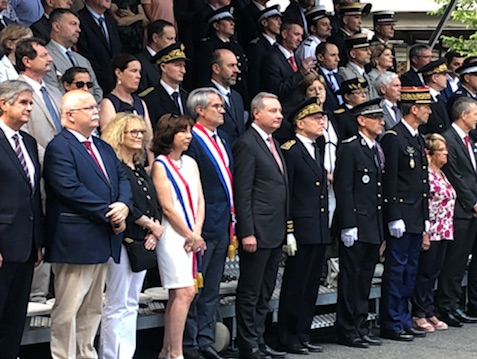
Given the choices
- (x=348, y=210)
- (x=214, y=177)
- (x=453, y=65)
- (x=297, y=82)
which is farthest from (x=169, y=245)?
(x=453, y=65)

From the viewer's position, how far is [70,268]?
279 inches

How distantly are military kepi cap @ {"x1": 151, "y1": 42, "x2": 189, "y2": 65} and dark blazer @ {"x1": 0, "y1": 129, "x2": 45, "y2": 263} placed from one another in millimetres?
2517

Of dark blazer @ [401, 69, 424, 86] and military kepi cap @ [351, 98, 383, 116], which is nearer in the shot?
military kepi cap @ [351, 98, 383, 116]

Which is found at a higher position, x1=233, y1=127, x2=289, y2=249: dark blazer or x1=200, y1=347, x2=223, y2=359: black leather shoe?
x1=233, y1=127, x2=289, y2=249: dark blazer

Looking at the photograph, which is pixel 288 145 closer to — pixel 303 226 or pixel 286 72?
pixel 303 226

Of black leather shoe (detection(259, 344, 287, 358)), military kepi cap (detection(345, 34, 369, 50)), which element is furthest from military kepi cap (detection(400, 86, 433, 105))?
black leather shoe (detection(259, 344, 287, 358))

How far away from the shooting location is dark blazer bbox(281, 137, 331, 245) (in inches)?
357

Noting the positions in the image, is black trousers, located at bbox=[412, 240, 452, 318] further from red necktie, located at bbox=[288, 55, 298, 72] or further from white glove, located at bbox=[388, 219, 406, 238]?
red necktie, located at bbox=[288, 55, 298, 72]

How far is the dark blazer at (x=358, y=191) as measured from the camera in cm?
950

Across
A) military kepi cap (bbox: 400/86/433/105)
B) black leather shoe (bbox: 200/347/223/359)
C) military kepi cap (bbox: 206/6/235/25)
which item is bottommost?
black leather shoe (bbox: 200/347/223/359)

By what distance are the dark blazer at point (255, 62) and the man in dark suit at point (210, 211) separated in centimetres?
272

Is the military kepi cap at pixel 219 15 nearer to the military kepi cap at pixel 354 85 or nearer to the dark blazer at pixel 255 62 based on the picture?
the dark blazer at pixel 255 62

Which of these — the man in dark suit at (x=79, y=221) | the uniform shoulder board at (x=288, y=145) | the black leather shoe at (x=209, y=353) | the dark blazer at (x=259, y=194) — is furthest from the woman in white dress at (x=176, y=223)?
the uniform shoulder board at (x=288, y=145)

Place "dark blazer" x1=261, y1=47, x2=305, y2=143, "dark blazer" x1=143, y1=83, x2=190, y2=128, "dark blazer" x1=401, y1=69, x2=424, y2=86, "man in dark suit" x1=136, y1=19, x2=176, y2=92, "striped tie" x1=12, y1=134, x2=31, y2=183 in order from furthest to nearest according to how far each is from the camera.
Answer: "dark blazer" x1=401, y1=69, x2=424, y2=86 → "dark blazer" x1=261, y1=47, x2=305, y2=143 → "man in dark suit" x1=136, y1=19, x2=176, y2=92 → "dark blazer" x1=143, y1=83, x2=190, y2=128 → "striped tie" x1=12, y1=134, x2=31, y2=183
